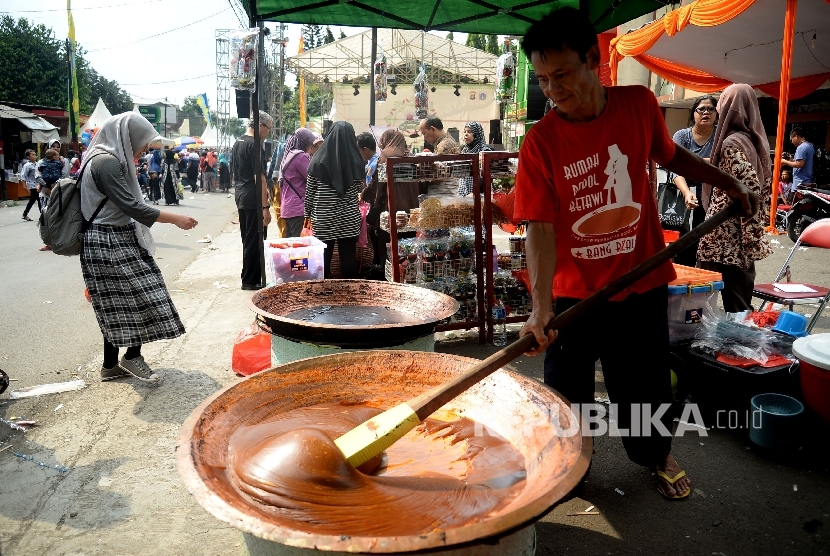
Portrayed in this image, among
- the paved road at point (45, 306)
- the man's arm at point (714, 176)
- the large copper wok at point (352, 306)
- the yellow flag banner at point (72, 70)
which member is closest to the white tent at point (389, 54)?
the yellow flag banner at point (72, 70)

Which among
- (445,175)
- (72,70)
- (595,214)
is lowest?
(595,214)

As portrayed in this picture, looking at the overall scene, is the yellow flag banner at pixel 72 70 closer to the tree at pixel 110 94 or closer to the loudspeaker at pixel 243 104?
the loudspeaker at pixel 243 104

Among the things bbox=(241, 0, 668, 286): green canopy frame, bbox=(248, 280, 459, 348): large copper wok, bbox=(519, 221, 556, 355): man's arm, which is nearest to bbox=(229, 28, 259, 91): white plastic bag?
bbox=(241, 0, 668, 286): green canopy frame

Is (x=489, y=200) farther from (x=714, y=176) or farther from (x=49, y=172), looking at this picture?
(x=49, y=172)

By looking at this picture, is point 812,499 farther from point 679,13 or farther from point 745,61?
point 745,61

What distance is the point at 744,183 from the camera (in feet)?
12.6

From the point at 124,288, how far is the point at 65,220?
54 cm

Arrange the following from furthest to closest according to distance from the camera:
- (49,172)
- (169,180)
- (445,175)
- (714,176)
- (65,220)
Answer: (169,180), (49,172), (445,175), (65,220), (714,176)

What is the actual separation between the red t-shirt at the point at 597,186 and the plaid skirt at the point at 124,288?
269 centimetres

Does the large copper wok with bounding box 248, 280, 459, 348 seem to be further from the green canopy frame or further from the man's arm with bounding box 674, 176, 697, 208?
the man's arm with bounding box 674, 176, 697, 208

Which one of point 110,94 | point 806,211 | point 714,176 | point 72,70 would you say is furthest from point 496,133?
point 110,94

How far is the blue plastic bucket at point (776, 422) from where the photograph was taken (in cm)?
295

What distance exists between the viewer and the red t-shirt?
2219 millimetres

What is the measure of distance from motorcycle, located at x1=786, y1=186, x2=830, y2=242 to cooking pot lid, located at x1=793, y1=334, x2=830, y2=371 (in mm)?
7988
